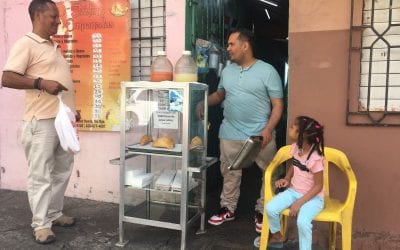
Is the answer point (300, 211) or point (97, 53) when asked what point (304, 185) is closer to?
point (300, 211)

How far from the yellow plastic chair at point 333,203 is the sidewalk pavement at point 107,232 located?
0.51 meters

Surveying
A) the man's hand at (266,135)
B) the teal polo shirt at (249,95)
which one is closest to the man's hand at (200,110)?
the teal polo shirt at (249,95)

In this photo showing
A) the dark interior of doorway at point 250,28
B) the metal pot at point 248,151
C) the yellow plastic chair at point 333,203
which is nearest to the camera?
the yellow plastic chair at point 333,203

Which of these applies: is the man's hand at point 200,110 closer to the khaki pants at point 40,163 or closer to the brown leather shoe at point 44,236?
the khaki pants at point 40,163

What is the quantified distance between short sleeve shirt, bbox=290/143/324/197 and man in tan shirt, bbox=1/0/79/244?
2139 millimetres

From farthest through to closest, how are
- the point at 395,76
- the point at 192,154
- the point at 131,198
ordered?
the point at 131,198 < the point at 192,154 < the point at 395,76

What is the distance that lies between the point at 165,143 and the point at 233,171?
89cm

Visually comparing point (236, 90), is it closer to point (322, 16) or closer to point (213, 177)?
point (322, 16)

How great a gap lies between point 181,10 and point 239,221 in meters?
2.34

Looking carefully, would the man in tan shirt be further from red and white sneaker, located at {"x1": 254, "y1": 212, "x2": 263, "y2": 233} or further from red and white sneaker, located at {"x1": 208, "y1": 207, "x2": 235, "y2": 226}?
red and white sneaker, located at {"x1": 254, "y1": 212, "x2": 263, "y2": 233}

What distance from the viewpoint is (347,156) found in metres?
3.36

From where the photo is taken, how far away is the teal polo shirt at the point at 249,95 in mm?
3723

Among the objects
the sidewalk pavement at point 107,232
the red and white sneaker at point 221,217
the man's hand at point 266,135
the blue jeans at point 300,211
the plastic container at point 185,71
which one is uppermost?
the plastic container at point 185,71

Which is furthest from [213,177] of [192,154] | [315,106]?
[315,106]
